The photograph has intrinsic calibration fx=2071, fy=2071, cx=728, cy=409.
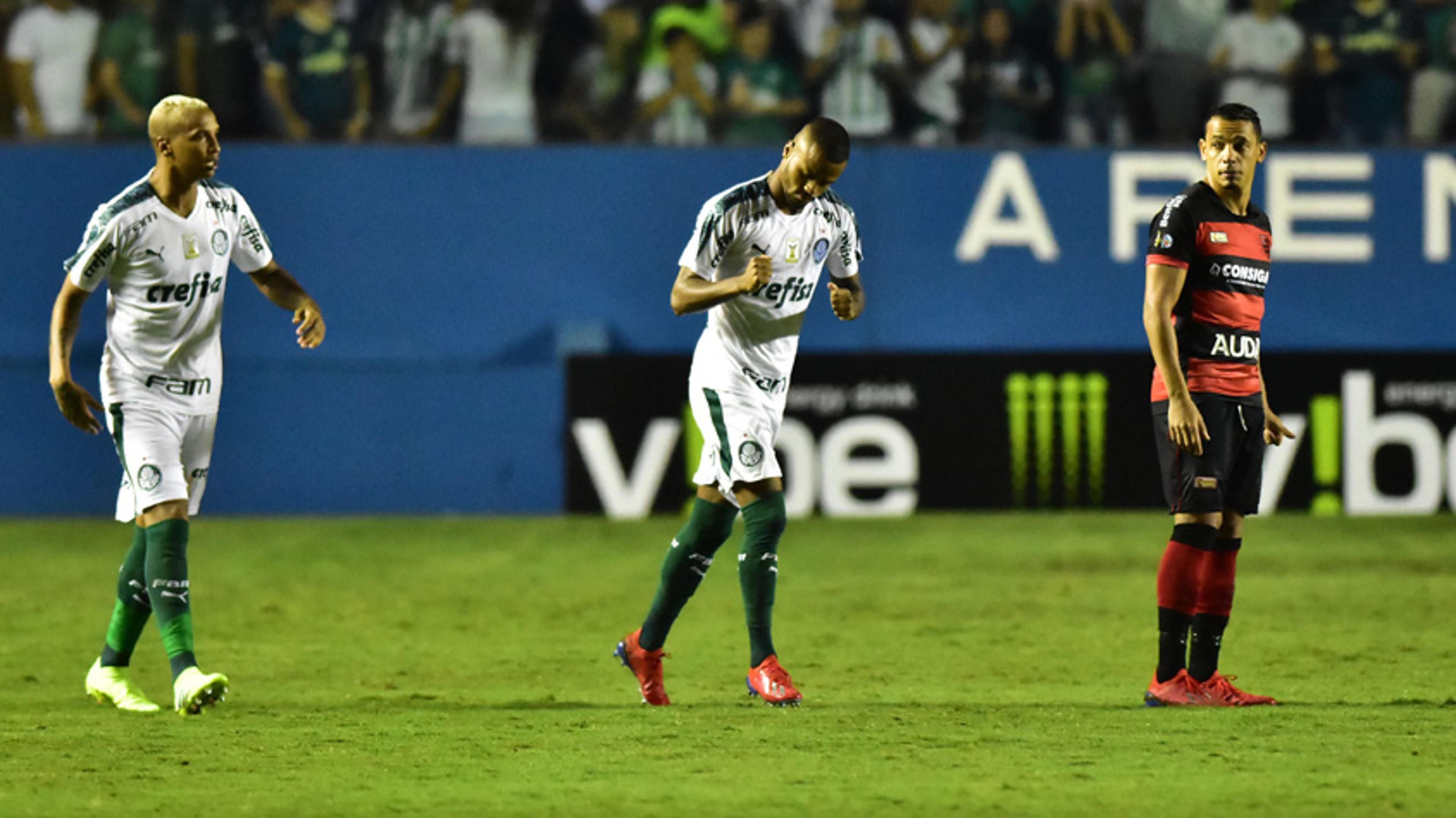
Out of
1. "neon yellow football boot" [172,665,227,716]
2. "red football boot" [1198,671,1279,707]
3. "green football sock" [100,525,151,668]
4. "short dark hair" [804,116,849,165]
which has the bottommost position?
"red football boot" [1198,671,1279,707]

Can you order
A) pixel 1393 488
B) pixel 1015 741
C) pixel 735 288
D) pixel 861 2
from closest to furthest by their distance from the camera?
pixel 1015 741
pixel 735 288
pixel 1393 488
pixel 861 2

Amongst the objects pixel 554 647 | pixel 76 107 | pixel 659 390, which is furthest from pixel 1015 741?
pixel 76 107

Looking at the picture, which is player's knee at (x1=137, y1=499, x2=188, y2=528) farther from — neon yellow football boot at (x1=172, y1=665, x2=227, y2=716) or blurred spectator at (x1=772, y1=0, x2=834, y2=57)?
blurred spectator at (x1=772, y1=0, x2=834, y2=57)

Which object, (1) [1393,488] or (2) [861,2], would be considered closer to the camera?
(1) [1393,488]

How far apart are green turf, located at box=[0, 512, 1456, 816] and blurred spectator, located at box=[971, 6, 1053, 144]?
279 cm

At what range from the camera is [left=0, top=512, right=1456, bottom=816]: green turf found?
5480 millimetres

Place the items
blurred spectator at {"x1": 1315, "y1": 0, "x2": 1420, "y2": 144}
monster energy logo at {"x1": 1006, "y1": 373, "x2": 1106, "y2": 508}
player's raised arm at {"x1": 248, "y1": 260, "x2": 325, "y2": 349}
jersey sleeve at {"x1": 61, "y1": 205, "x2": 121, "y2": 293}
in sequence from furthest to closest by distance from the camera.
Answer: blurred spectator at {"x1": 1315, "y1": 0, "x2": 1420, "y2": 144}
monster energy logo at {"x1": 1006, "y1": 373, "x2": 1106, "y2": 508}
player's raised arm at {"x1": 248, "y1": 260, "x2": 325, "y2": 349}
jersey sleeve at {"x1": 61, "y1": 205, "x2": 121, "y2": 293}

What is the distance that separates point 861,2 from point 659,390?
3039 millimetres

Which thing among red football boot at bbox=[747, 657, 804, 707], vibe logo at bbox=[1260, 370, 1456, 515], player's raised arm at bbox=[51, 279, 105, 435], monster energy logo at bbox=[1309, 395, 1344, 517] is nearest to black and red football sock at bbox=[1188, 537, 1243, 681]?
red football boot at bbox=[747, 657, 804, 707]

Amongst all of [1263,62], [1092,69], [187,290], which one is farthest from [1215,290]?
[1263,62]

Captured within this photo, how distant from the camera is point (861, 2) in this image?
45.9 feet

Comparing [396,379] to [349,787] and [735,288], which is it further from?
[349,787]

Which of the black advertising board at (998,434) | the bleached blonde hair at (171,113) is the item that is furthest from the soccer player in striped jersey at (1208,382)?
the black advertising board at (998,434)

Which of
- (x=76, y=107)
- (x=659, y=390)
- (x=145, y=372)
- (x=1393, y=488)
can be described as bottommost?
(x=1393, y=488)
